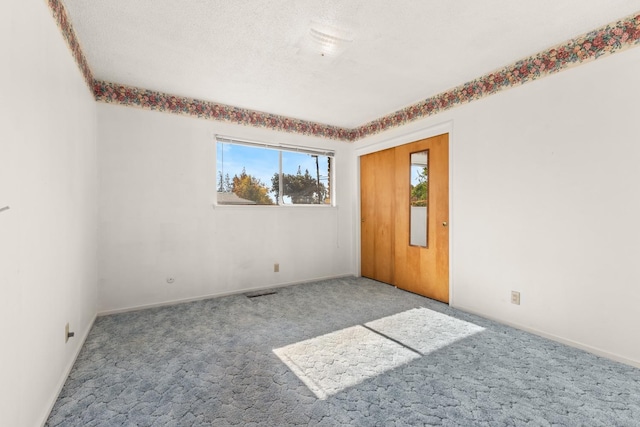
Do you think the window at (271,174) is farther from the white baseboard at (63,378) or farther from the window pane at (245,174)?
the white baseboard at (63,378)

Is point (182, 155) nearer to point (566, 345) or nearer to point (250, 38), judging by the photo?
point (250, 38)

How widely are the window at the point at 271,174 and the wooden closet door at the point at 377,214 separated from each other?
1.96 feet

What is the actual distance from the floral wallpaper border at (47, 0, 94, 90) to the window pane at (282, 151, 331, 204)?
7.61 feet

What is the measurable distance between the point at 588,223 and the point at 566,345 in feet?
3.30

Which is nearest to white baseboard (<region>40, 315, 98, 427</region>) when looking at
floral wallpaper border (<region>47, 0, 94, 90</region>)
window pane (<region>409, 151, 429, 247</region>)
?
floral wallpaper border (<region>47, 0, 94, 90</region>)

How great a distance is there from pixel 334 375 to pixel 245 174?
9.25 feet

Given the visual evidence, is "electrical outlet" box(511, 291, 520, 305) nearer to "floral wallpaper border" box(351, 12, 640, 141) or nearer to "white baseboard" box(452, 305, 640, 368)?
"white baseboard" box(452, 305, 640, 368)

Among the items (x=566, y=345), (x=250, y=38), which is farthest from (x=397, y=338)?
(x=250, y=38)

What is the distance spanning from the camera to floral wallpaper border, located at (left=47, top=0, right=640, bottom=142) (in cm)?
213

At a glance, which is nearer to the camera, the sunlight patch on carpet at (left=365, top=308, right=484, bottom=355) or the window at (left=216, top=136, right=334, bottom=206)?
the sunlight patch on carpet at (left=365, top=308, right=484, bottom=355)

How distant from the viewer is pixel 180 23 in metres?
2.12

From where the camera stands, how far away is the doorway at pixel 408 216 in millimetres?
3477

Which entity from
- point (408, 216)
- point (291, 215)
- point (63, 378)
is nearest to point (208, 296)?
point (291, 215)

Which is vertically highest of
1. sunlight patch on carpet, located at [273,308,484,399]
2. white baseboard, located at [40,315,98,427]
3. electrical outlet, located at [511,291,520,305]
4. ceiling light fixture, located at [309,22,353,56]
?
ceiling light fixture, located at [309,22,353,56]
